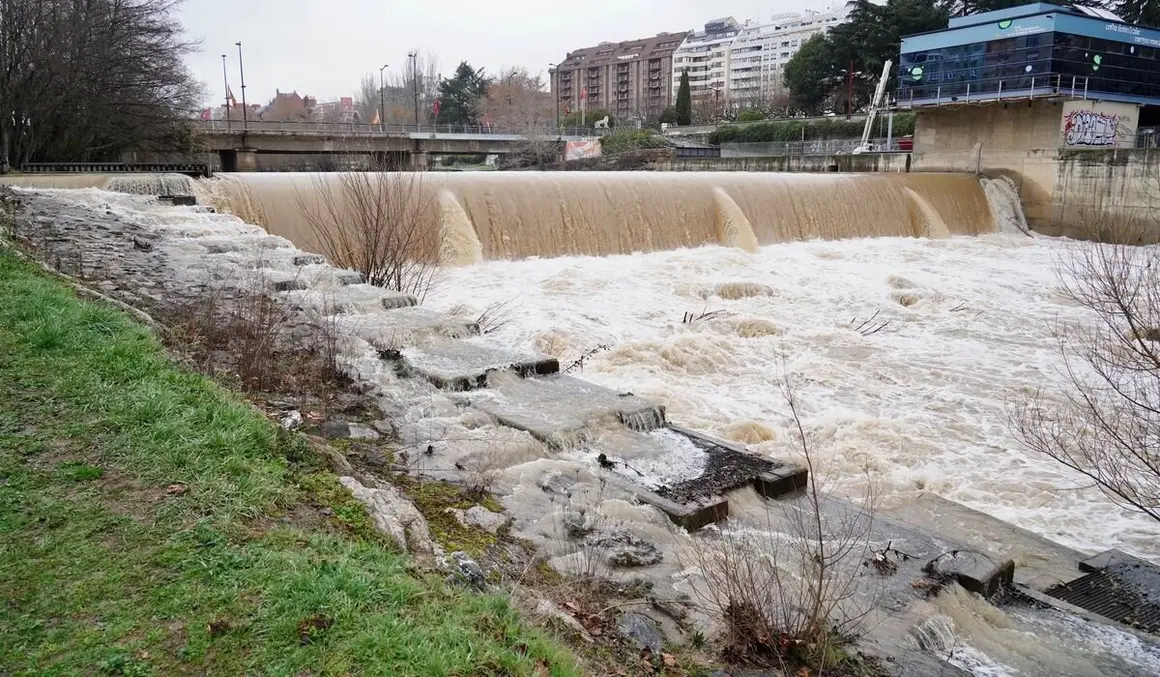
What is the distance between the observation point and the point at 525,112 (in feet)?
Answer: 229

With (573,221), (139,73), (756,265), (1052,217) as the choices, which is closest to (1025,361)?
(756,265)

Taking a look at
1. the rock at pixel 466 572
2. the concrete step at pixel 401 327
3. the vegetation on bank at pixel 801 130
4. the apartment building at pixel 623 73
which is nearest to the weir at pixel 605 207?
the concrete step at pixel 401 327

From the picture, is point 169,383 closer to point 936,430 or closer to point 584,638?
point 584,638

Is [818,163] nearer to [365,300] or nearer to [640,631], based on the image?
[365,300]

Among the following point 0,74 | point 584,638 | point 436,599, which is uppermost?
point 0,74

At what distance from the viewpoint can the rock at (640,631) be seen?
11.4 ft

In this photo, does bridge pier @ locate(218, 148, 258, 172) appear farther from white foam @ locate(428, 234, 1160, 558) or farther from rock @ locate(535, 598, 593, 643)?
rock @ locate(535, 598, 593, 643)

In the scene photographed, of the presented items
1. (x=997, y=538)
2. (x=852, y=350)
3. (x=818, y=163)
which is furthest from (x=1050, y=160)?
(x=997, y=538)

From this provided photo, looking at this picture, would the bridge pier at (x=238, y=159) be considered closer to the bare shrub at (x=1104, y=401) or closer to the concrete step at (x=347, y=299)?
the concrete step at (x=347, y=299)

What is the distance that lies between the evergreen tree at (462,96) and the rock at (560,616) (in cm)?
7726

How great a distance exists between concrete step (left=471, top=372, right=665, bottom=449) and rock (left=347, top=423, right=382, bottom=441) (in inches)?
35.0

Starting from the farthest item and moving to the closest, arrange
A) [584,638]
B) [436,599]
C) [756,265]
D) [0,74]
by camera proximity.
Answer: [0,74] < [756,265] < [584,638] < [436,599]

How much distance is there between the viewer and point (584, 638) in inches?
129

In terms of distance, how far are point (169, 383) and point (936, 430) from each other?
7.12 metres
